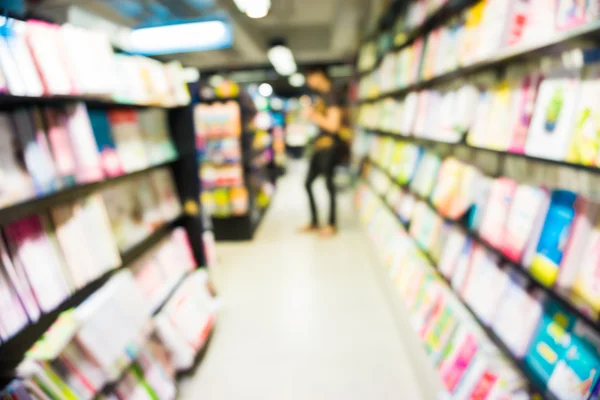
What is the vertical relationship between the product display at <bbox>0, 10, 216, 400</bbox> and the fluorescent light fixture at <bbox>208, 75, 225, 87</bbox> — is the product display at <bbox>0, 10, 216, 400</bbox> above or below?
below

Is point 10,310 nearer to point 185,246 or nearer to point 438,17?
point 185,246

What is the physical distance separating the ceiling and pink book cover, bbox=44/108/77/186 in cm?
214

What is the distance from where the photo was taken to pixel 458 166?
5.72 ft

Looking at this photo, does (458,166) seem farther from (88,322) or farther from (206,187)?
(206,187)

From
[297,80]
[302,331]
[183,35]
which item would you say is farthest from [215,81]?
[297,80]

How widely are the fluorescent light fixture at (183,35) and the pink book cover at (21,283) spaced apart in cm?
358

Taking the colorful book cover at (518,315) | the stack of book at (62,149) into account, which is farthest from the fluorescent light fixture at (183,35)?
the colorful book cover at (518,315)

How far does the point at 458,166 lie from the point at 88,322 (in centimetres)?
176

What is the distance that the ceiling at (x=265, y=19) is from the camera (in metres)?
4.43

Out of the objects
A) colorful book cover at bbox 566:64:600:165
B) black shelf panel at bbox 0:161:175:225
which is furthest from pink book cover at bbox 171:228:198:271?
colorful book cover at bbox 566:64:600:165

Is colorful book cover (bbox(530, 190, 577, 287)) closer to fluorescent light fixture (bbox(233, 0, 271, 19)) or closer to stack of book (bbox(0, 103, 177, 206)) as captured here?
stack of book (bbox(0, 103, 177, 206))

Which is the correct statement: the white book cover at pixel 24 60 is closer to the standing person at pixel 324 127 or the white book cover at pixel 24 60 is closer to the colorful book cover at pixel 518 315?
the colorful book cover at pixel 518 315

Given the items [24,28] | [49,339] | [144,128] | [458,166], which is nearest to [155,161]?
[144,128]

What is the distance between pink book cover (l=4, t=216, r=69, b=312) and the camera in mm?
1122
